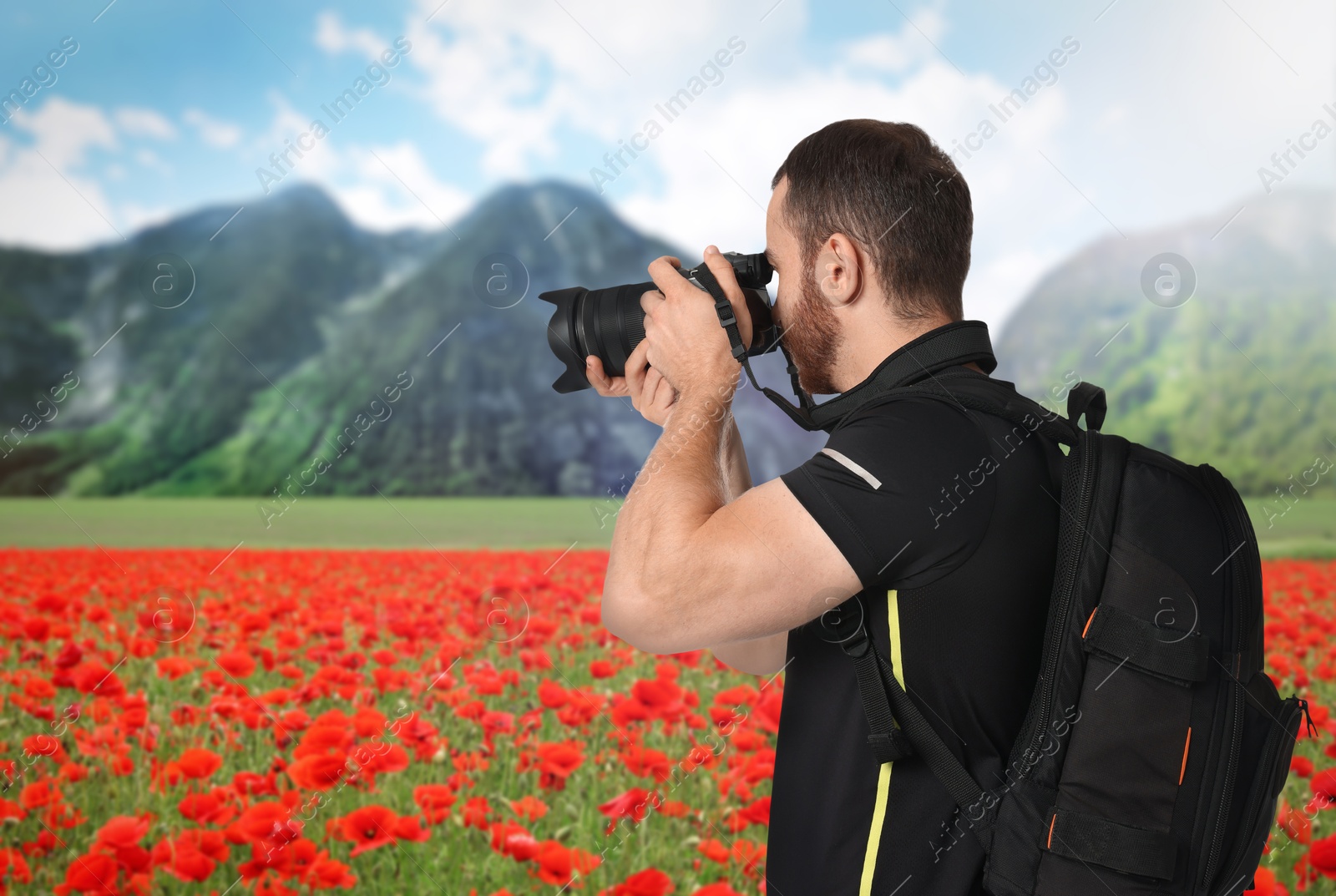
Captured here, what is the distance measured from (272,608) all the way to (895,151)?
242 cm

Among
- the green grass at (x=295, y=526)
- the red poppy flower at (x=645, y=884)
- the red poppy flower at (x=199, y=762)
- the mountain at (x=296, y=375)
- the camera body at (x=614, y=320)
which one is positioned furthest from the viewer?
the mountain at (x=296, y=375)

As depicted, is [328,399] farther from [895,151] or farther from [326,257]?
[895,151]

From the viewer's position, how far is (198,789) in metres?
2.16

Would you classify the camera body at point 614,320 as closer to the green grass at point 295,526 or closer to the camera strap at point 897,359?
the camera strap at point 897,359

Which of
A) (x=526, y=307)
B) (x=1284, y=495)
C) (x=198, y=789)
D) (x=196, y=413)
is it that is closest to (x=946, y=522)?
(x=198, y=789)

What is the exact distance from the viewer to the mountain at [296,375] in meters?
14.4

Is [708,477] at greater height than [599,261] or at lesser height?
lesser

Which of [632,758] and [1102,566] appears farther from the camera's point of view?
[632,758]

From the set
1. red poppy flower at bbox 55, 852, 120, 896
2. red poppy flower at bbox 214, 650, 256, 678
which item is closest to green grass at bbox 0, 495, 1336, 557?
red poppy flower at bbox 214, 650, 256, 678

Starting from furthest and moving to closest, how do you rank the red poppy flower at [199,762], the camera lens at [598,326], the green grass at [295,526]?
the green grass at [295,526]
the red poppy flower at [199,762]
the camera lens at [598,326]

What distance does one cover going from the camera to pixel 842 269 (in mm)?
1199

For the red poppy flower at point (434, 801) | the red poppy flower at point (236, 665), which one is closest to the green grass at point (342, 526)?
the red poppy flower at point (236, 665)

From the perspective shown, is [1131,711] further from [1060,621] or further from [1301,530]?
[1301,530]

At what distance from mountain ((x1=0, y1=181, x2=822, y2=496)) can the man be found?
120 centimetres
